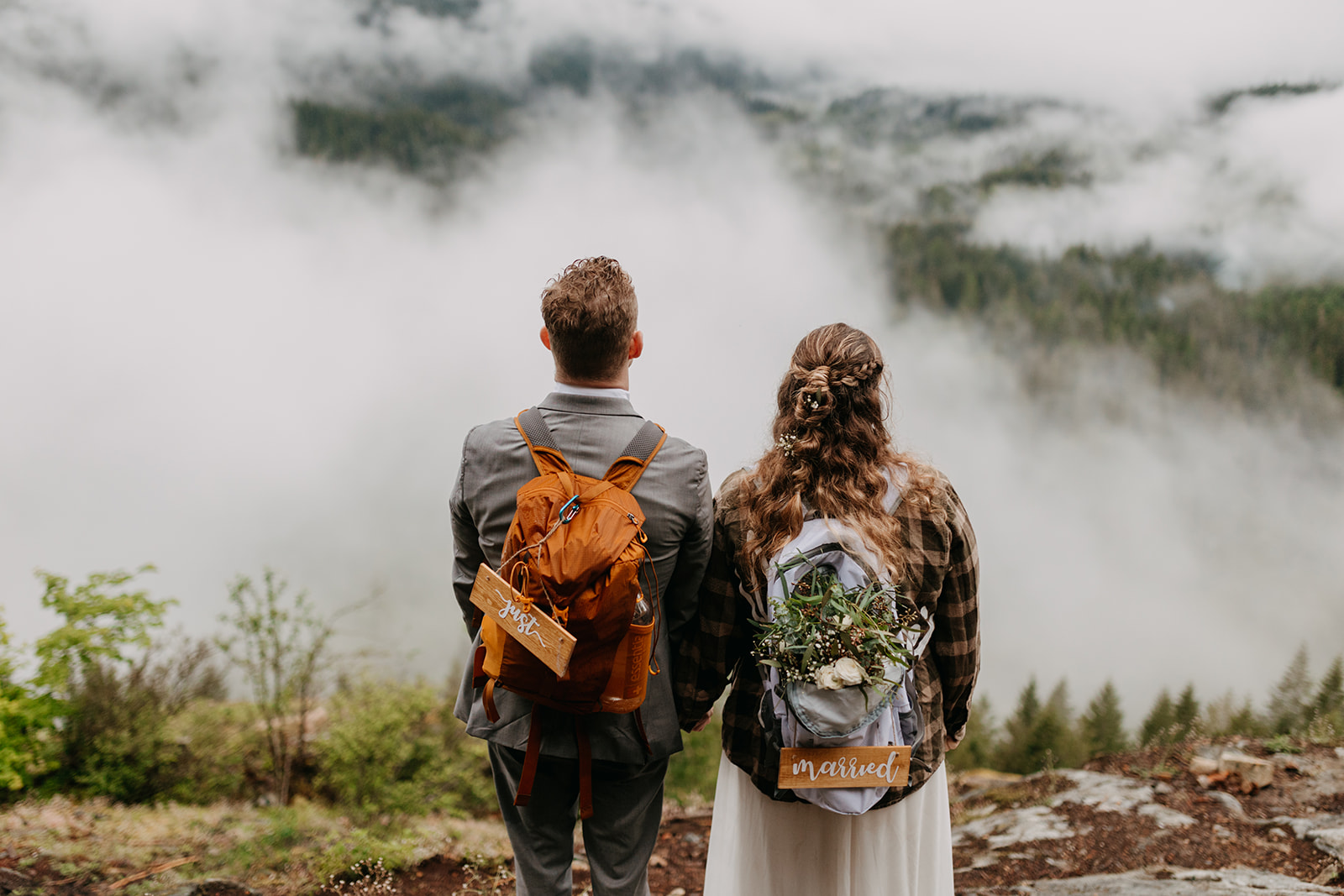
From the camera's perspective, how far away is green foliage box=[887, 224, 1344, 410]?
34.8 feet

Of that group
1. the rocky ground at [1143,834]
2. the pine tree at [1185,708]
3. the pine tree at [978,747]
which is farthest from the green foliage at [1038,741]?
the rocky ground at [1143,834]

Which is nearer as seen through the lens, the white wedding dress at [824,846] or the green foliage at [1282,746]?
the white wedding dress at [824,846]

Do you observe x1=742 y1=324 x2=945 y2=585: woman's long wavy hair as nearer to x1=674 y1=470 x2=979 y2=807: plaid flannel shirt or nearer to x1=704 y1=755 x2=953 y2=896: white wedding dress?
x1=674 y1=470 x2=979 y2=807: plaid flannel shirt

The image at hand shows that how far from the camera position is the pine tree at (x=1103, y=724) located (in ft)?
26.4

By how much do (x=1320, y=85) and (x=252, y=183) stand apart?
17456 mm

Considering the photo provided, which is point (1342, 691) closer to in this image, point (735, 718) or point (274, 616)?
point (735, 718)

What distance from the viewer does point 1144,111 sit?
41.8ft

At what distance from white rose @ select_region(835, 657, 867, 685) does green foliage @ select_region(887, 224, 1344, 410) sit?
1233cm

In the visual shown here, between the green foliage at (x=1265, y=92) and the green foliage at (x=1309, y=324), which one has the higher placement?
the green foliage at (x=1265, y=92)

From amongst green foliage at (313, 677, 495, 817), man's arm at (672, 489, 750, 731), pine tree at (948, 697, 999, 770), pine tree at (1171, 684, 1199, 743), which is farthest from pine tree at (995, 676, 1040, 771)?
man's arm at (672, 489, 750, 731)

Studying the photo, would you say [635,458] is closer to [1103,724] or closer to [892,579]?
[892,579]

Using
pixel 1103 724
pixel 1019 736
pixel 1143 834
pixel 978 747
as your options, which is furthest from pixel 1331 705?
pixel 1143 834

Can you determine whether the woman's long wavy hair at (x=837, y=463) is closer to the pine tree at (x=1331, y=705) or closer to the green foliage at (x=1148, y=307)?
the pine tree at (x=1331, y=705)

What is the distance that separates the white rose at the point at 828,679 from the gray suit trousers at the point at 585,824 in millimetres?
578
